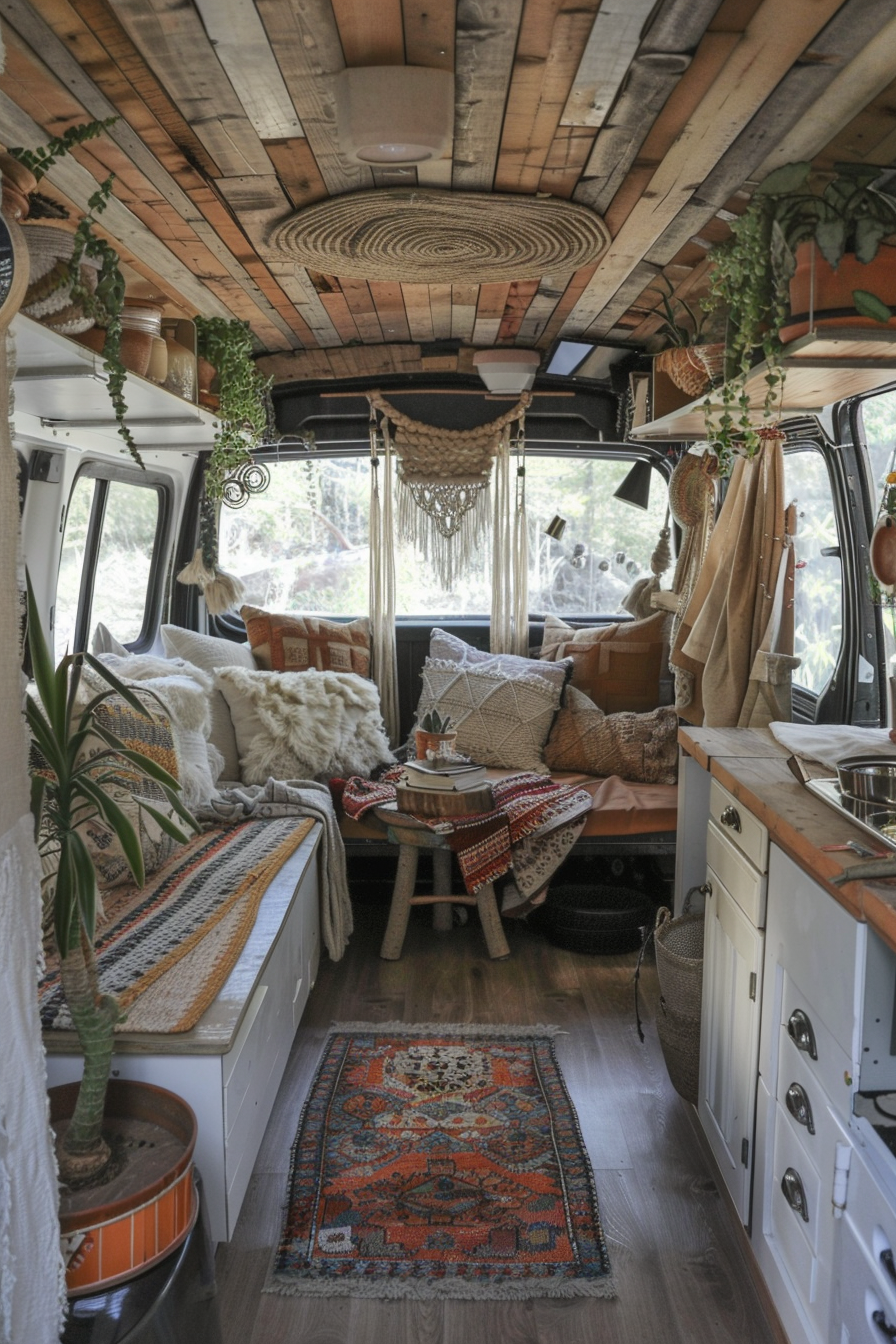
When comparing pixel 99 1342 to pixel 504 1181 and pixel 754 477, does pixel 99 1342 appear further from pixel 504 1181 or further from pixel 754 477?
pixel 754 477

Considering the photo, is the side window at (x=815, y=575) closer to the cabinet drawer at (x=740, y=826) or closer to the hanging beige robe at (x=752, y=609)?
the hanging beige robe at (x=752, y=609)

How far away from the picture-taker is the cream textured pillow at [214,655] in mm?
4117

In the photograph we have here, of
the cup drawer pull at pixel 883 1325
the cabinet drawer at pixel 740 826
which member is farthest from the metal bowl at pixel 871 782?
the cup drawer pull at pixel 883 1325

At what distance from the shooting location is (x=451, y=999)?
11.1 ft

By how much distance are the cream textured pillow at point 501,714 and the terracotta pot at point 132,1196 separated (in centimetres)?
258

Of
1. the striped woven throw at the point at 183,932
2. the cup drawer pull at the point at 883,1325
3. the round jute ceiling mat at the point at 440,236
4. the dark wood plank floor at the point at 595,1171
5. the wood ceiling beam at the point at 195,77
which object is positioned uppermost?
the wood ceiling beam at the point at 195,77

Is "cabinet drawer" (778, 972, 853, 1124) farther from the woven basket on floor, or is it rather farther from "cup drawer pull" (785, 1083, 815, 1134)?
the woven basket on floor

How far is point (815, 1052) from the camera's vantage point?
5.48 ft

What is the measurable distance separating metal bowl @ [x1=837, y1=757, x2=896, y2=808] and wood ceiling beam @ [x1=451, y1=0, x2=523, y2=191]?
1.38 metres

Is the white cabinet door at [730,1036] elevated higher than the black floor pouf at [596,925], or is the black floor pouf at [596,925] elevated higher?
the white cabinet door at [730,1036]

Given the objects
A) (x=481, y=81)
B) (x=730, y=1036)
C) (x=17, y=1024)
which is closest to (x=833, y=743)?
(x=730, y=1036)

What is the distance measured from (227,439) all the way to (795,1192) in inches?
119

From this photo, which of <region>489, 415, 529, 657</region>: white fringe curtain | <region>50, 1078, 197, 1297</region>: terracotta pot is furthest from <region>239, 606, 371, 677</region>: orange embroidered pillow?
<region>50, 1078, 197, 1297</region>: terracotta pot

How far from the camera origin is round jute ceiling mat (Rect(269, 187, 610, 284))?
2516 mm
